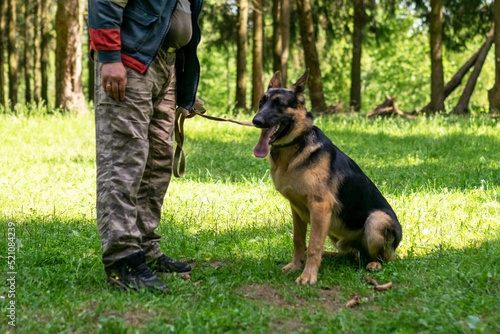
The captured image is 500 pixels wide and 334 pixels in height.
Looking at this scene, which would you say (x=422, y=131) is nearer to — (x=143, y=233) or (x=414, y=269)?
(x=414, y=269)

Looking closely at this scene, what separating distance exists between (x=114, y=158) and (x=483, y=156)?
305 inches

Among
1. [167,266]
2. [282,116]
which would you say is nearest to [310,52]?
[282,116]

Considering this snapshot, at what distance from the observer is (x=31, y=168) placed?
9344 mm

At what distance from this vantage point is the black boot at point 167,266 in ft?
16.6

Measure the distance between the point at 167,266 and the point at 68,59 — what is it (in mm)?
12318

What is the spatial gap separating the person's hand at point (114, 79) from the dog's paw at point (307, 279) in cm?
197

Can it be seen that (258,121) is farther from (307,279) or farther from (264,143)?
(307,279)

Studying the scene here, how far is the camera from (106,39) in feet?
13.8

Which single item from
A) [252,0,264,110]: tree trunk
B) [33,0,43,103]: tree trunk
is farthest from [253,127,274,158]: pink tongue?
[33,0,43,103]: tree trunk

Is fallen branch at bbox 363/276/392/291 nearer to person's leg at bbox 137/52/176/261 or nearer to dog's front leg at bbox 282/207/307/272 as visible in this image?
dog's front leg at bbox 282/207/307/272

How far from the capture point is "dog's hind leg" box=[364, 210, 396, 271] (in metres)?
5.28

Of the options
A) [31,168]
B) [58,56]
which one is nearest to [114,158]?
[31,168]

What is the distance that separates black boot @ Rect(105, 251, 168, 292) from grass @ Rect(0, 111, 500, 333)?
0.35 feet

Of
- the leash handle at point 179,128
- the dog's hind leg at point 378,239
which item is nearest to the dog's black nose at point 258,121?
the leash handle at point 179,128
